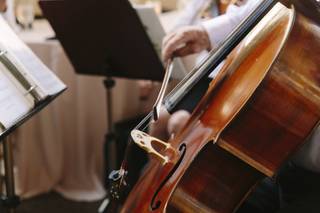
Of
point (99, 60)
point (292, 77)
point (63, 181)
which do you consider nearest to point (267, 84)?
point (292, 77)

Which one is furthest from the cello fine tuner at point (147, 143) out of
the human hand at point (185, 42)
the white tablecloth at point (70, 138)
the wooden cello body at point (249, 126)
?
the white tablecloth at point (70, 138)

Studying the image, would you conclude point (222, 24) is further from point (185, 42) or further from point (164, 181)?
point (164, 181)

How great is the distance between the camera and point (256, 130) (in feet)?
2.33

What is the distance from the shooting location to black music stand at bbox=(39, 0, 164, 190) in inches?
49.0

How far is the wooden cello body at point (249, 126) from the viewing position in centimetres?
68

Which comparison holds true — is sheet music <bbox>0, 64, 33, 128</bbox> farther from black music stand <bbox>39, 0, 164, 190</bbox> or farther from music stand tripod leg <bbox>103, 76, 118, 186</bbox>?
music stand tripod leg <bbox>103, 76, 118, 186</bbox>

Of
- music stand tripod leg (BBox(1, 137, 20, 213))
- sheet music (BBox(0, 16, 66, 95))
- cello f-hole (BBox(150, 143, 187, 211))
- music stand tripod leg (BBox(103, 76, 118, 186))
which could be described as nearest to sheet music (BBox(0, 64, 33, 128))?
sheet music (BBox(0, 16, 66, 95))

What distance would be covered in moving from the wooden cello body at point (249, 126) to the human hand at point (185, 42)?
9.9 inches

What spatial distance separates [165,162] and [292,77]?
11.5 inches

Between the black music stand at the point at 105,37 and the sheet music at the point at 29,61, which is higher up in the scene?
the sheet music at the point at 29,61

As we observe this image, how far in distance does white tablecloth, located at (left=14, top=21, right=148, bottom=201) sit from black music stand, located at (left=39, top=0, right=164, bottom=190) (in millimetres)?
316

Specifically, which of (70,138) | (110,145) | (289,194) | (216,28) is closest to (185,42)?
(216,28)

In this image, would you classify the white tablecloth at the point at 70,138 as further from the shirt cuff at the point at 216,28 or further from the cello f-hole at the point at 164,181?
the cello f-hole at the point at 164,181

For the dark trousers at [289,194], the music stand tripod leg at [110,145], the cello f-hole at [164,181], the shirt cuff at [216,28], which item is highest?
the shirt cuff at [216,28]
